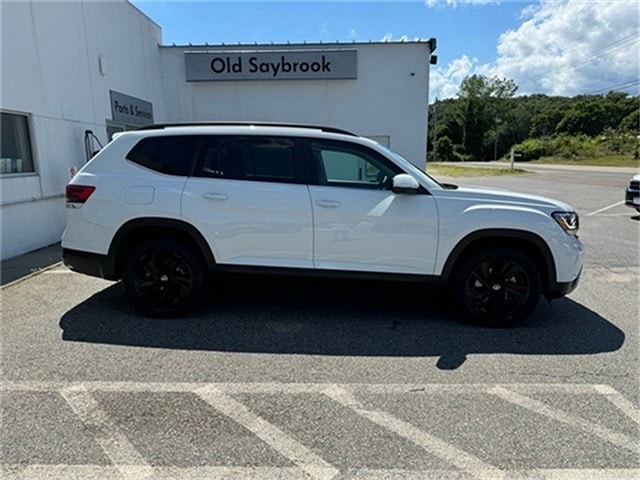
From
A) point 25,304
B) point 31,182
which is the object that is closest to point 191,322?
point 25,304

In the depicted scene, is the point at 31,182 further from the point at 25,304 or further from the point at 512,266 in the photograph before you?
the point at 512,266

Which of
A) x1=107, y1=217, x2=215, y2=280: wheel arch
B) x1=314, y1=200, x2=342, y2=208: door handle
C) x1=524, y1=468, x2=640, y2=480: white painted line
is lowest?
x1=524, y1=468, x2=640, y2=480: white painted line

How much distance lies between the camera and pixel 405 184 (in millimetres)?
3770

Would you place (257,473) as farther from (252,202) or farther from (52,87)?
(52,87)

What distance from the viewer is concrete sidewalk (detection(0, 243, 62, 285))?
5.66 meters

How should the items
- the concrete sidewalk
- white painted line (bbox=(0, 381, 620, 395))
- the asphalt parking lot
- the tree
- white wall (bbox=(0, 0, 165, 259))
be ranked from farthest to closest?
the tree < white wall (bbox=(0, 0, 165, 259)) < the concrete sidewalk < white painted line (bbox=(0, 381, 620, 395)) < the asphalt parking lot

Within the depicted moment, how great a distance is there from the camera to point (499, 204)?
393 centimetres

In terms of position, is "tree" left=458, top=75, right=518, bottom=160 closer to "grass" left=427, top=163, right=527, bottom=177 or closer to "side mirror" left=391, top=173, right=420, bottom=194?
"grass" left=427, top=163, right=527, bottom=177

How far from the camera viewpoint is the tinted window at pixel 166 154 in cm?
412

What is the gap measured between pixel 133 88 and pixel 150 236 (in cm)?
756

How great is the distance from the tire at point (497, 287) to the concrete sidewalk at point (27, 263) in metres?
5.66

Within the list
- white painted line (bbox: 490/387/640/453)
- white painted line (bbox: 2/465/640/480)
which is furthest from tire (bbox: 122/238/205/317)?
white painted line (bbox: 490/387/640/453)

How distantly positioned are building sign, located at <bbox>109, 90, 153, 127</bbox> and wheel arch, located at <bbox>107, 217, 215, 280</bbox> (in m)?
6.44

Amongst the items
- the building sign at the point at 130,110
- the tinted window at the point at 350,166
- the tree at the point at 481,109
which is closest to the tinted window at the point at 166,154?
the tinted window at the point at 350,166
